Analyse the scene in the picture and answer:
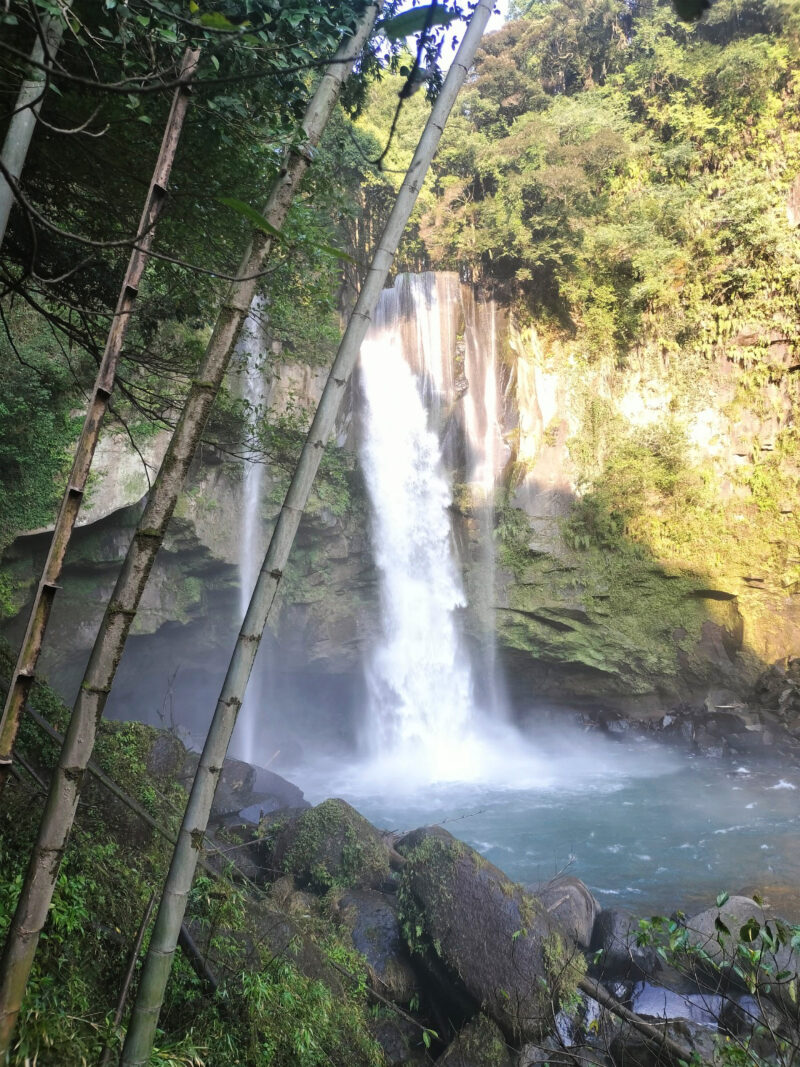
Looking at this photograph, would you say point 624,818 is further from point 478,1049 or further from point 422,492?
point 422,492

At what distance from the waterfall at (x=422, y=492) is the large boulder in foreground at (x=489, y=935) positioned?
868cm

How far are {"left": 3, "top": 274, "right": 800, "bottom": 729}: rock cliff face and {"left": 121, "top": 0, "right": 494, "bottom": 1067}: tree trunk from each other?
9.96 m

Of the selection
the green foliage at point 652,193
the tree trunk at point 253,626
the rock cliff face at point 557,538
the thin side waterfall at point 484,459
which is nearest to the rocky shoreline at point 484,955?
the tree trunk at point 253,626

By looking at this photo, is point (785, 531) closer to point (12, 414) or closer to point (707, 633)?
point (707, 633)

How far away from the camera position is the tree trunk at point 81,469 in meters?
1.52

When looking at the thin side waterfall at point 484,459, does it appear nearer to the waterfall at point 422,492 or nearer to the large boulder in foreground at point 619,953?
→ the waterfall at point 422,492

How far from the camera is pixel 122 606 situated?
177cm

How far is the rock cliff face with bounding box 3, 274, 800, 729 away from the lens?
41.7ft

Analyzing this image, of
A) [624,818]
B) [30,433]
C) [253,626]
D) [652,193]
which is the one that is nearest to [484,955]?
[253,626]

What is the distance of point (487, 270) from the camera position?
1505cm

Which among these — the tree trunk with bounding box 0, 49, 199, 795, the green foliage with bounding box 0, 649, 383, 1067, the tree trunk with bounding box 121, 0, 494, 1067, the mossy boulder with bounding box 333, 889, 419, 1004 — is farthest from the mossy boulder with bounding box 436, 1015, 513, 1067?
the tree trunk with bounding box 0, 49, 199, 795

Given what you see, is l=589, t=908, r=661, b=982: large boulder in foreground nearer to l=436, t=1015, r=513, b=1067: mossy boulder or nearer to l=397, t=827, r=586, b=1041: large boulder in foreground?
l=397, t=827, r=586, b=1041: large boulder in foreground

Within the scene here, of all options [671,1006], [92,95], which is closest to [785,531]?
[671,1006]

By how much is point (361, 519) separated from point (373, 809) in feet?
20.0
